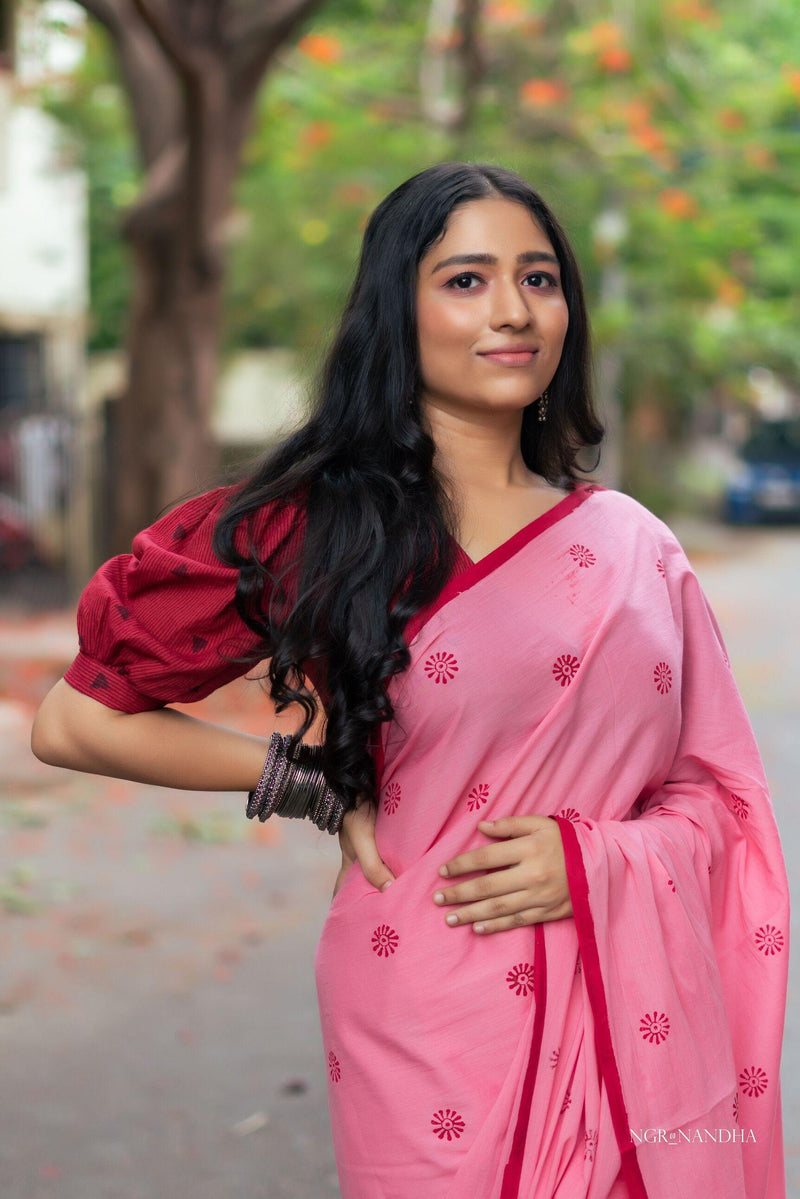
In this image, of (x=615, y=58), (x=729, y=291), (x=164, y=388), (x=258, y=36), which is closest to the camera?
(x=258, y=36)

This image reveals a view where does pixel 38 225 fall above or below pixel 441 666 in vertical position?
below

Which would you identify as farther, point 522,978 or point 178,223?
point 178,223

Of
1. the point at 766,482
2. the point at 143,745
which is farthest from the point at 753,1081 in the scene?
the point at 766,482

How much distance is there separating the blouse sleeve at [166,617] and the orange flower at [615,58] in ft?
34.2

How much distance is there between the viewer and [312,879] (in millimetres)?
5652

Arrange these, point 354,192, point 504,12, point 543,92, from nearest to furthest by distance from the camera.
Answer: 1. point 504,12
2. point 543,92
3. point 354,192

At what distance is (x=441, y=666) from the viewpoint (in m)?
1.80

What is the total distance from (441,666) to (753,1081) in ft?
2.51

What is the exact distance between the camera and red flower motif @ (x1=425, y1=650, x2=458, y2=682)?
5.90ft

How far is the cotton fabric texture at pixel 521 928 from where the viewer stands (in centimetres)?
179

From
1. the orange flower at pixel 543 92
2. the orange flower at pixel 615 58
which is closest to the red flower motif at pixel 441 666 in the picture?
the orange flower at pixel 615 58

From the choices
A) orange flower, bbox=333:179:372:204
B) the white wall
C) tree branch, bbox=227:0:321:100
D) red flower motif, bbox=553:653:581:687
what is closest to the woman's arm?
red flower motif, bbox=553:653:581:687

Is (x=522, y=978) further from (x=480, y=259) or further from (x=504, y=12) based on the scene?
(x=504, y=12)

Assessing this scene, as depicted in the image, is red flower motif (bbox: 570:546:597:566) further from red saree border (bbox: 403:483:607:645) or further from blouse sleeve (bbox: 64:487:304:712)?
blouse sleeve (bbox: 64:487:304:712)
